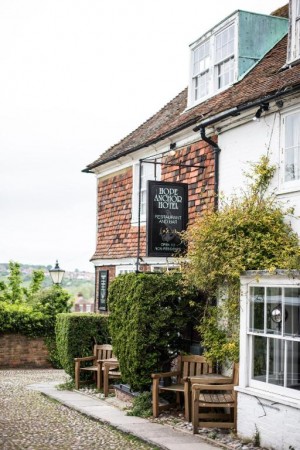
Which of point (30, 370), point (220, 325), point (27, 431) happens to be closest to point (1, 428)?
point (27, 431)

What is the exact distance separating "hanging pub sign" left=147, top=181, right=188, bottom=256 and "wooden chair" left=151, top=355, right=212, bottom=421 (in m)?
1.99

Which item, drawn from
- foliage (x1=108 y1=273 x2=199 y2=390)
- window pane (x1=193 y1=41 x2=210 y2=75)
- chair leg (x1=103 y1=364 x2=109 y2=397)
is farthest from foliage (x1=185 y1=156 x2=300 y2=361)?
window pane (x1=193 y1=41 x2=210 y2=75)

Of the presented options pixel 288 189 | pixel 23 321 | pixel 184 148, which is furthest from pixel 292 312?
pixel 23 321

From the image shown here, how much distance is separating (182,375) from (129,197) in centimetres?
604

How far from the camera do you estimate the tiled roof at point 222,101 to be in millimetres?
11891

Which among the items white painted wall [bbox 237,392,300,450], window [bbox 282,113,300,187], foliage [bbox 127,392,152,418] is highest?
window [bbox 282,113,300,187]

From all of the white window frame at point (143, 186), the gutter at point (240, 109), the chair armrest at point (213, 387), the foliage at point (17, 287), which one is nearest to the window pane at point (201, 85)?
the white window frame at point (143, 186)

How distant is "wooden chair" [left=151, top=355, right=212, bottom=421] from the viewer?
12008 mm

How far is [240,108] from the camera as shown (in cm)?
1191

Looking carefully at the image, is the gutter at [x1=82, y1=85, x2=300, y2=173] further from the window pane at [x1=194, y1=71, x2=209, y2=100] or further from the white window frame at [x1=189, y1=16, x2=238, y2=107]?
the window pane at [x1=194, y1=71, x2=209, y2=100]

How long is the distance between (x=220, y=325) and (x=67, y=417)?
10.6 ft

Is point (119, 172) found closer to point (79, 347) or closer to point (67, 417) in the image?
point (79, 347)

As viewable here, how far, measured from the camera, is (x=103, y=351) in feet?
53.6

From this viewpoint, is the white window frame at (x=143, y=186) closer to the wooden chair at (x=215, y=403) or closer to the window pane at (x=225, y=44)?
the window pane at (x=225, y=44)
